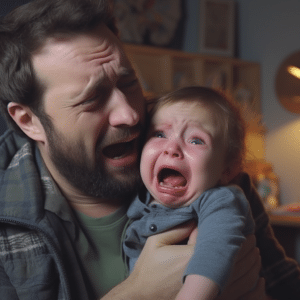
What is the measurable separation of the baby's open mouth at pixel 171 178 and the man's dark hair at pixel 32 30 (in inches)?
18.1

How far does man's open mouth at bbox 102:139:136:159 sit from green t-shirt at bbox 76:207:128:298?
7.1 inches

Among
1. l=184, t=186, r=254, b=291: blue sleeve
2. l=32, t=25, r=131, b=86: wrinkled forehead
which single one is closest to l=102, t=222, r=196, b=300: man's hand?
l=184, t=186, r=254, b=291: blue sleeve

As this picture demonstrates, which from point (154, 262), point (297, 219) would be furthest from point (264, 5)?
point (154, 262)

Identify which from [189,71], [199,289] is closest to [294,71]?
[189,71]

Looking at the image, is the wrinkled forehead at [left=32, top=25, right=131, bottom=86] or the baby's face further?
the wrinkled forehead at [left=32, top=25, right=131, bottom=86]

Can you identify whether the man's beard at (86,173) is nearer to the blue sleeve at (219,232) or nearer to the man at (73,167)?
the man at (73,167)

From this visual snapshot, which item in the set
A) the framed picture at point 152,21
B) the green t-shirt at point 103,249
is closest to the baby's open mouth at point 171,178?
the green t-shirt at point 103,249

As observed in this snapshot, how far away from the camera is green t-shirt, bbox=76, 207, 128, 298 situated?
3.99 ft

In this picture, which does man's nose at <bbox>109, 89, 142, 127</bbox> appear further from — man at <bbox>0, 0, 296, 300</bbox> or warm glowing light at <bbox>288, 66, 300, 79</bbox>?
warm glowing light at <bbox>288, 66, 300, 79</bbox>

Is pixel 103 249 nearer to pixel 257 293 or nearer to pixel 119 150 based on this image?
pixel 119 150

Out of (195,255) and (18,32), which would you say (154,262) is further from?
(18,32)

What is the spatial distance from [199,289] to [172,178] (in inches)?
13.5

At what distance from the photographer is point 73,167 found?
1.24 meters

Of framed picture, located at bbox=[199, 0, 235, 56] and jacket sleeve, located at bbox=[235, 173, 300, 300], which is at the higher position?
framed picture, located at bbox=[199, 0, 235, 56]
